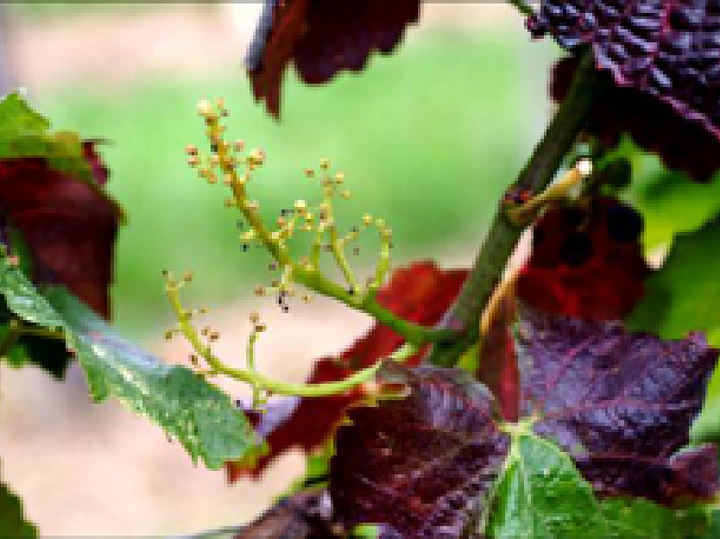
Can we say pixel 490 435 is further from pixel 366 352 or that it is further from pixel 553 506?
pixel 366 352

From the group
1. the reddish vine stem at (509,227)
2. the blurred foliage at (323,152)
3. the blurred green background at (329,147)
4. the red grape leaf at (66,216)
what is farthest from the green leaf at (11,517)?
the blurred foliage at (323,152)

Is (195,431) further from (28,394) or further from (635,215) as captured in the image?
(28,394)

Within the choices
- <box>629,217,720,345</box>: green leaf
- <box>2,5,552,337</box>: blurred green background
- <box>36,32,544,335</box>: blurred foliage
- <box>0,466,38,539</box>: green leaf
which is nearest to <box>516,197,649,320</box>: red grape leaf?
<box>629,217,720,345</box>: green leaf

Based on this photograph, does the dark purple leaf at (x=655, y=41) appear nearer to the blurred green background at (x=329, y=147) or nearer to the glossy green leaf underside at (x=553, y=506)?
the glossy green leaf underside at (x=553, y=506)

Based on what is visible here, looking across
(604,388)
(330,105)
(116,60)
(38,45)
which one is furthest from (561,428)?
(38,45)

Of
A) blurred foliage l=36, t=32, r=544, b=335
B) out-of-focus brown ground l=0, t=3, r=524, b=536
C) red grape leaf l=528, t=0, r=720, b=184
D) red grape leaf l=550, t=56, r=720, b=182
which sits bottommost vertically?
out-of-focus brown ground l=0, t=3, r=524, b=536

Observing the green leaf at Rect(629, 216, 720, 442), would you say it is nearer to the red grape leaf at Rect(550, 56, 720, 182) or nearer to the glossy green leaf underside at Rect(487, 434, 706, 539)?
the red grape leaf at Rect(550, 56, 720, 182)
